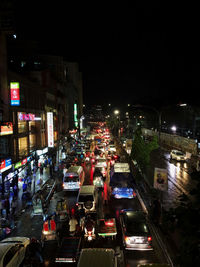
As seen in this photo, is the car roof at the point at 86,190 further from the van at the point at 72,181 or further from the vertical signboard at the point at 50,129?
the vertical signboard at the point at 50,129

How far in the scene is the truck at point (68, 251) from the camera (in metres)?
9.69

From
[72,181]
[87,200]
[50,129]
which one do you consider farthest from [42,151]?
[87,200]

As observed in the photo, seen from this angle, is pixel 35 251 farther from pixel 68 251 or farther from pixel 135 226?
pixel 135 226

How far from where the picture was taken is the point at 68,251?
1013 cm

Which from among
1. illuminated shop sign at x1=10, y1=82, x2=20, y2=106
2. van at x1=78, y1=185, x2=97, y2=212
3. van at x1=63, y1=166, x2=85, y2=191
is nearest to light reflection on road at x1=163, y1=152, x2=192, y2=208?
van at x1=78, y1=185, x2=97, y2=212

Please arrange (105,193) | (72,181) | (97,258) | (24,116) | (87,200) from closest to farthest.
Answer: (97,258) < (87,200) < (105,193) < (72,181) < (24,116)

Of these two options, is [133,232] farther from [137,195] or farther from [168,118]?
[168,118]

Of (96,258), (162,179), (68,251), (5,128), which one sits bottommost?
(68,251)

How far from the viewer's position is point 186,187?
2203 cm

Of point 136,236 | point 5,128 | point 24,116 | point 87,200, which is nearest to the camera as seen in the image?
point 136,236

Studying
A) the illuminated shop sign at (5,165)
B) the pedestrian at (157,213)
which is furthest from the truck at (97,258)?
the illuminated shop sign at (5,165)

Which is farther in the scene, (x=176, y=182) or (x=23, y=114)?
(x=176, y=182)

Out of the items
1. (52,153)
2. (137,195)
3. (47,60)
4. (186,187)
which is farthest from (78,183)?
(47,60)

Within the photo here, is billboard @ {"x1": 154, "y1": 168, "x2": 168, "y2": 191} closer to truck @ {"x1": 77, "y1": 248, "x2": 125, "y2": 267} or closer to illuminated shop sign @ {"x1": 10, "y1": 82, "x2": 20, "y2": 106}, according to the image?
truck @ {"x1": 77, "y1": 248, "x2": 125, "y2": 267}
